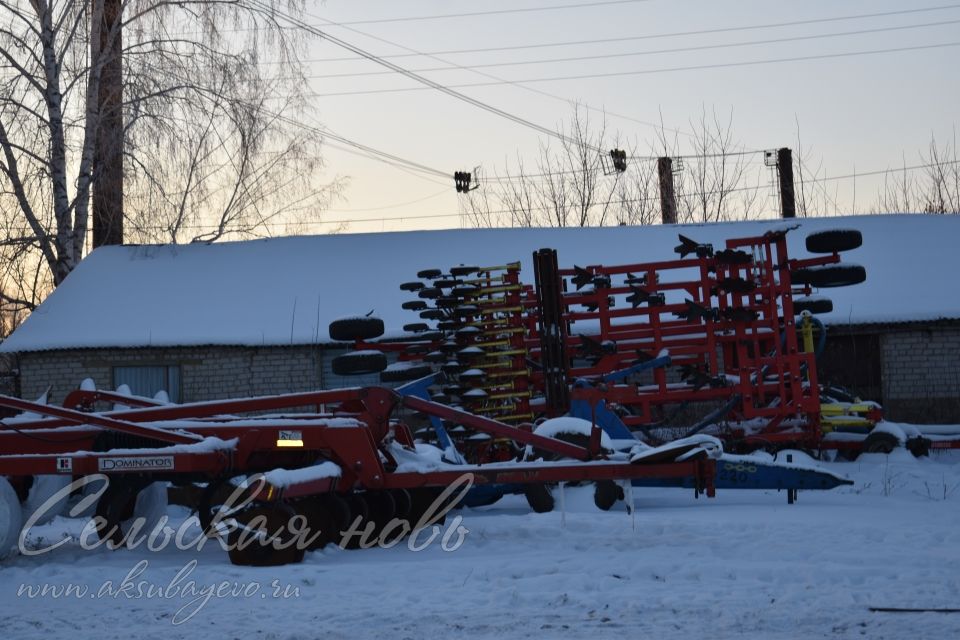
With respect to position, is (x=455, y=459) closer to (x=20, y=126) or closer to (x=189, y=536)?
(x=189, y=536)

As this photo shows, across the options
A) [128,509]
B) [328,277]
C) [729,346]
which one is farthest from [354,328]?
[328,277]

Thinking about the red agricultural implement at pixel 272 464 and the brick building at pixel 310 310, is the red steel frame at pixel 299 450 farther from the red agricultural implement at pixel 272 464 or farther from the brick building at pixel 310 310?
the brick building at pixel 310 310

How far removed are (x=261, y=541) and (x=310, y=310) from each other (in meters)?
13.0

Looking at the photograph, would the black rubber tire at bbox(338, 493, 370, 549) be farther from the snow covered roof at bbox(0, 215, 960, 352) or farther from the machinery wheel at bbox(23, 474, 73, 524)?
the snow covered roof at bbox(0, 215, 960, 352)

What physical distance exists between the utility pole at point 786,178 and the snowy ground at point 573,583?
87.1 feet

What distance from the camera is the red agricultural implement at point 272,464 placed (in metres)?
8.11

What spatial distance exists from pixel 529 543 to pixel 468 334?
19.0 ft

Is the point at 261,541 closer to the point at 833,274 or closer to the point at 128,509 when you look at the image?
the point at 128,509

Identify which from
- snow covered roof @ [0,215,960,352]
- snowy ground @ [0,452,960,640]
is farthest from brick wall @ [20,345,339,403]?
snowy ground @ [0,452,960,640]

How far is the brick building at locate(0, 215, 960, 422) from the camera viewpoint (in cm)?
1939

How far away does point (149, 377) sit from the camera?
67.2ft

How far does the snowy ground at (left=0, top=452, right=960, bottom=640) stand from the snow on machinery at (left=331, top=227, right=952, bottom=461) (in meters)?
4.06

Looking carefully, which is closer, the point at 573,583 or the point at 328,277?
the point at 573,583

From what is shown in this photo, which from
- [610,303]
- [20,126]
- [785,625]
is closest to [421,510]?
[785,625]
